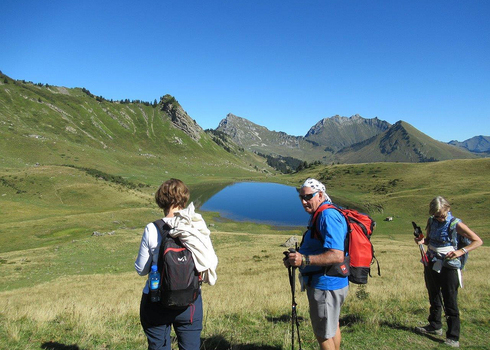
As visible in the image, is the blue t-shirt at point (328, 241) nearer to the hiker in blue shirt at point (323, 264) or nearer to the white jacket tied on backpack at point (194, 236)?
the hiker in blue shirt at point (323, 264)

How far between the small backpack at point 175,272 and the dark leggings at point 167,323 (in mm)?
265

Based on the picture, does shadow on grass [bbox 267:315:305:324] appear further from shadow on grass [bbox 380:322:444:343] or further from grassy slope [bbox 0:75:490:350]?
shadow on grass [bbox 380:322:444:343]

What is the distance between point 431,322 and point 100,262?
27223 mm

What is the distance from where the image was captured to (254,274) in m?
20.3

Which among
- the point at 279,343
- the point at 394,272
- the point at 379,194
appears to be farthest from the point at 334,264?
the point at 379,194

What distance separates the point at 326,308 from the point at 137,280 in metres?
18.5

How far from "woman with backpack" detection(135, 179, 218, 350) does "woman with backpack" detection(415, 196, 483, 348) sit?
555 centimetres

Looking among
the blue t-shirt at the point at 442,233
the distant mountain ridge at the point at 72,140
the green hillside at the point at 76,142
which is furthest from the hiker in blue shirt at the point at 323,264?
the distant mountain ridge at the point at 72,140

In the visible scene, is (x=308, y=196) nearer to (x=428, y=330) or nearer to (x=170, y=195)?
(x=170, y=195)

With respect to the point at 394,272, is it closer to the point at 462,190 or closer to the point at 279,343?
the point at 279,343

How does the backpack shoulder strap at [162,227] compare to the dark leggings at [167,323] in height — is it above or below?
above

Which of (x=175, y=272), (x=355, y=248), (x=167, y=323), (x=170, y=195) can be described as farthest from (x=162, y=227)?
(x=355, y=248)

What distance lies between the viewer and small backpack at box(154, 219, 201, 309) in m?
3.53

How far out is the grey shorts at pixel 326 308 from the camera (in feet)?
14.3
